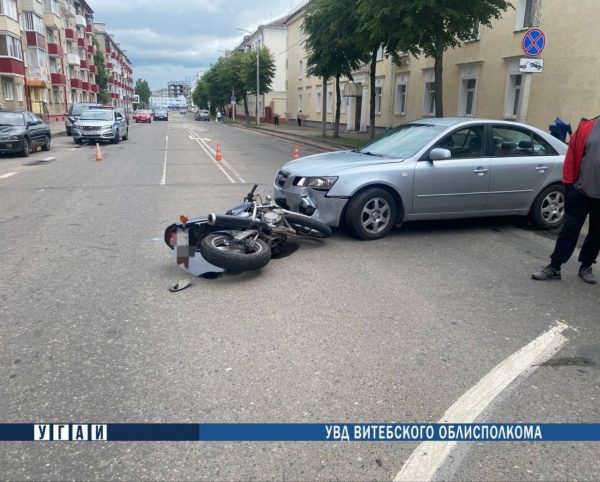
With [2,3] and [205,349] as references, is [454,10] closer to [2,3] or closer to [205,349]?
[205,349]

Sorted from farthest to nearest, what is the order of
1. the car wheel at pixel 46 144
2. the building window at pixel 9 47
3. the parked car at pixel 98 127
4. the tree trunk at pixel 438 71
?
the building window at pixel 9 47
the parked car at pixel 98 127
the car wheel at pixel 46 144
the tree trunk at pixel 438 71

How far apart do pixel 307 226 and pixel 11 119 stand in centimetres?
1664

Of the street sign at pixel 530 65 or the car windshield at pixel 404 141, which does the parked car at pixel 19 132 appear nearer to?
the car windshield at pixel 404 141

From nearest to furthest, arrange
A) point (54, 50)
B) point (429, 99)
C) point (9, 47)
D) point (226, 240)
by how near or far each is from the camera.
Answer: point (226, 240)
point (429, 99)
point (9, 47)
point (54, 50)

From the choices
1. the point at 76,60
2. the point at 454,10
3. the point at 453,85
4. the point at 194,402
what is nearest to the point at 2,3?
the point at 76,60

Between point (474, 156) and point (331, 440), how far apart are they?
558cm

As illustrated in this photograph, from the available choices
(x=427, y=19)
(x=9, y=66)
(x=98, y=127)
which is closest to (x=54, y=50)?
(x=9, y=66)

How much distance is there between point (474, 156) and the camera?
7.38 metres

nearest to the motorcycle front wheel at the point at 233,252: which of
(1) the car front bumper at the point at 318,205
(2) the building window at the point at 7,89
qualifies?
(1) the car front bumper at the point at 318,205

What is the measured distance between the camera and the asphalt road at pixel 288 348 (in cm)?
267

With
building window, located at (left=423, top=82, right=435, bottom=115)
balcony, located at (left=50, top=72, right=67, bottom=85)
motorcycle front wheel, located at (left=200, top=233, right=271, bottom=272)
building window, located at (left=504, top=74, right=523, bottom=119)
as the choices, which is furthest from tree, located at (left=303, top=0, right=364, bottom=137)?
balcony, located at (left=50, top=72, right=67, bottom=85)

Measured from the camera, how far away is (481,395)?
3.27m

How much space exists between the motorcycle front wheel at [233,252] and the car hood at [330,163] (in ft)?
5.52

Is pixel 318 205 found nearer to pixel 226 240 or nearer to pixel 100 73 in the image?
pixel 226 240
